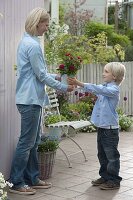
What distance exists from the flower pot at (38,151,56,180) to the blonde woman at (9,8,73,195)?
490 millimetres

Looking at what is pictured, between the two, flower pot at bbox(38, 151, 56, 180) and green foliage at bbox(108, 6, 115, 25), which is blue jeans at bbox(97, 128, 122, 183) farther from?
green foliage at bbox(108, 6, 115, 25)

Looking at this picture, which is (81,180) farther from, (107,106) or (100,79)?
(100,79)

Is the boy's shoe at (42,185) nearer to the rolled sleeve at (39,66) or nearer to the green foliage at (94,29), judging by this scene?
the rolled sleeve at (39,66)

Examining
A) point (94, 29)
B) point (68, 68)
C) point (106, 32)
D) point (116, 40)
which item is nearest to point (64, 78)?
point (68, 68)

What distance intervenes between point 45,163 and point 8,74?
118 cm

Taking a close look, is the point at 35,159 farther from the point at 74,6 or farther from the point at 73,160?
the point at 74,6

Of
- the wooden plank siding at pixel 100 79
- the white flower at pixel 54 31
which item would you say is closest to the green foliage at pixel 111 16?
the wooden plank siding at pixel 100 79

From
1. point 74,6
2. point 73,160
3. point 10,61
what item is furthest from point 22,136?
point 74,6

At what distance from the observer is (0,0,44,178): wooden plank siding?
5305 mm

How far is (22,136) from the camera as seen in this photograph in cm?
517

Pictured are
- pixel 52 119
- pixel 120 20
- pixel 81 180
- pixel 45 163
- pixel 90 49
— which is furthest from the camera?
pixel 120 20

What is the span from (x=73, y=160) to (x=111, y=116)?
173cm

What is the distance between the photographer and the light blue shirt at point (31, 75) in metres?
5.01

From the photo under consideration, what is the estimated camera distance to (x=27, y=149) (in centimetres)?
519
